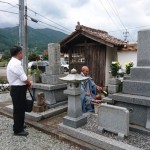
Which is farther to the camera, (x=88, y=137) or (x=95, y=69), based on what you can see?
(x=95, y=69)

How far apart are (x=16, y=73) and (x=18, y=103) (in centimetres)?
75

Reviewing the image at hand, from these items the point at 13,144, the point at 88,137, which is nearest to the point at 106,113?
the point at 88,137

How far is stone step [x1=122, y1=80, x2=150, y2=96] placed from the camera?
4477 millimetres

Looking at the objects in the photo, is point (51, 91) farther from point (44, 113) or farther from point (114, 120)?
point (114, 120)

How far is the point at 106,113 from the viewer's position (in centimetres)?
439

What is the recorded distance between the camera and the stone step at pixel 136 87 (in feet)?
14.7

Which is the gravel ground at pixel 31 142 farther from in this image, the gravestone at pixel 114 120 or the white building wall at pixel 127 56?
the white building wall at pixel 127 56

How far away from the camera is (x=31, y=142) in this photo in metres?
4.51

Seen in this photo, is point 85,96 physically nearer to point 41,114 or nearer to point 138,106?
point 41,114

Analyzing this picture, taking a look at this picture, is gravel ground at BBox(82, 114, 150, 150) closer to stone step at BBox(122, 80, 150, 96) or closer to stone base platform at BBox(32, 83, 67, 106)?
stone step at BBox(122, 80, 150, 96)

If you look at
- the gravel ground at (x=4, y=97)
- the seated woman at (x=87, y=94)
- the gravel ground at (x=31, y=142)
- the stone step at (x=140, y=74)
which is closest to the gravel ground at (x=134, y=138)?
the gravel ground at (x=31, y=142)

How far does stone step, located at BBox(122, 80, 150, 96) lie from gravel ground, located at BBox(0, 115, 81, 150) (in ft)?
5.98

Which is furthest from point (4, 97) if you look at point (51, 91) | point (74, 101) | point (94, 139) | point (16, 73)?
point (94, 139)

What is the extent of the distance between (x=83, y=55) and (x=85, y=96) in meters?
4.83
